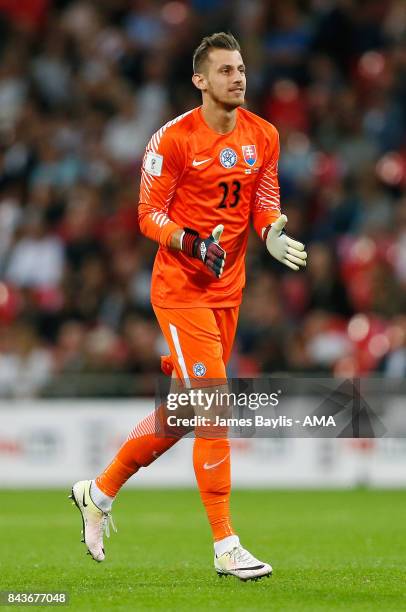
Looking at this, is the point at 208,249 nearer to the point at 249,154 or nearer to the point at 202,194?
the point at 202,194

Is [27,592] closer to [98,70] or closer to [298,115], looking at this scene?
[298,115]

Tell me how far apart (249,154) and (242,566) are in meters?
2.26

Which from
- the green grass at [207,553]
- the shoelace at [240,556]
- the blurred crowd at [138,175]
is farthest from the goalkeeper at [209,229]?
the blurred crowd at [138,175]

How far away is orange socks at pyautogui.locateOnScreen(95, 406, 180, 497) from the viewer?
25.0ft

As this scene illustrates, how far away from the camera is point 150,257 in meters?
16.5

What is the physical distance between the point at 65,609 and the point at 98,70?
13226mm

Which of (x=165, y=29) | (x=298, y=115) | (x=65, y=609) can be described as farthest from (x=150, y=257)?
(x=65, y=609)

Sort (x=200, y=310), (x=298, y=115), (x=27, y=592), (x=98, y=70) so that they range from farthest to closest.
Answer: (x=98, y=70) < (x=298, y=115) < (x=200, y=310) < (x=27, y=592)

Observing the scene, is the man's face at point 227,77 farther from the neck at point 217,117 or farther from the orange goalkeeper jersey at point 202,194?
the orange goalkeeper jersey at point 202,194

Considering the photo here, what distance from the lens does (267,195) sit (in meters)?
7.76

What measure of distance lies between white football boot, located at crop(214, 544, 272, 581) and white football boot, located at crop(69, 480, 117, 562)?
0.88m

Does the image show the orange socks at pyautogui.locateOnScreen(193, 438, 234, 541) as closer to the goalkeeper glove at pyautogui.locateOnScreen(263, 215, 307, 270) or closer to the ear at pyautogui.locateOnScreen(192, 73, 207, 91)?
the goalkeeper glove at pyautogui.locateOnScreen(263, 215, 307, 270)

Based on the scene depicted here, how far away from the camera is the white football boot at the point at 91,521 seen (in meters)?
7.76

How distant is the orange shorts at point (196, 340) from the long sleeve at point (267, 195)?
0.57m
